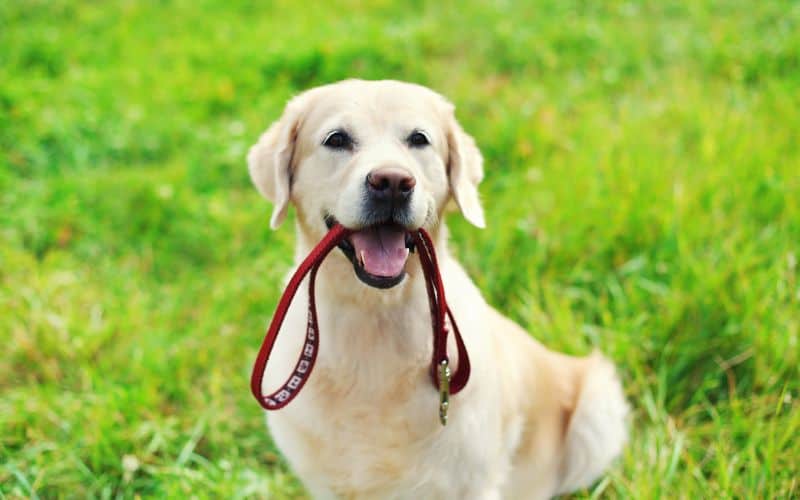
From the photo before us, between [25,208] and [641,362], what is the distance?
10.7ft

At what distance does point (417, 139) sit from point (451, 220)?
1691mm

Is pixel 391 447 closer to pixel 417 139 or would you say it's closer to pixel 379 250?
pixel 379 250

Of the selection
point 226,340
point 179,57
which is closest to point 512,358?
point 226,340

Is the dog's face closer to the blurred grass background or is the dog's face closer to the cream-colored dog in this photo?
the cream-colored dog

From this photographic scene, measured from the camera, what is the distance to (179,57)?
576cm

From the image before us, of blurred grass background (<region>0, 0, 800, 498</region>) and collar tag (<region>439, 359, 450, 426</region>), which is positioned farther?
blurred grass background (<region>0, 0, 800, 498</region>)

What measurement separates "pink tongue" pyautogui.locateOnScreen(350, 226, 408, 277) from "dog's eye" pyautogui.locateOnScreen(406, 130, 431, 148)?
31 cm

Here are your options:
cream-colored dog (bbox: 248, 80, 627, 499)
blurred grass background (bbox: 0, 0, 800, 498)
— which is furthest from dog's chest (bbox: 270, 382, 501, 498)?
blurred grass background (bbox: 0, 0, 800, 498)

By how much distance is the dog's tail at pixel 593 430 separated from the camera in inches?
110

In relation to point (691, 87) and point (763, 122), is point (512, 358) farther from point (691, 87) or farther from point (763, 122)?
point (691, 87)

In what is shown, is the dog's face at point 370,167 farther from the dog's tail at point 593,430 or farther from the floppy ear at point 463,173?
the dog's tail at point 593,430

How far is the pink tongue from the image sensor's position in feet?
6.84

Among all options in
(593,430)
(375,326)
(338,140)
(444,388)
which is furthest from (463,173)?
(593,430)

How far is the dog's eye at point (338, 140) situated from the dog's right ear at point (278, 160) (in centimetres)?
16
